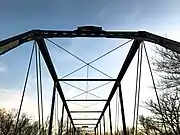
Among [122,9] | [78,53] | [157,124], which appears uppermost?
[122,9]

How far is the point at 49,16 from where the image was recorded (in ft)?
36.3

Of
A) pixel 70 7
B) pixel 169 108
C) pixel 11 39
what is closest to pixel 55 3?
pixel 70 7

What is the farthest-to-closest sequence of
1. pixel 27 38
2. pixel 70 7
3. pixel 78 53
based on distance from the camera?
pixel 78 53
pixel 70 7
pixel 27 38

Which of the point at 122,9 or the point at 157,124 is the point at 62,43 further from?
the point at 157,124

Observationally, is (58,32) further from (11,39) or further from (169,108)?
(169,108)

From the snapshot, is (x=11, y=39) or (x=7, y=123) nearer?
(x=11, y=39)

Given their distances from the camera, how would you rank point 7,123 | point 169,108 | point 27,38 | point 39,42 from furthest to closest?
point 7,123, point 169,108, point 39,42, point 27,38

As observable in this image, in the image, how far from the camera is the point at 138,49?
9.42 meters

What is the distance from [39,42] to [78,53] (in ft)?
10.1

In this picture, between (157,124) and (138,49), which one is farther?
(157,124)

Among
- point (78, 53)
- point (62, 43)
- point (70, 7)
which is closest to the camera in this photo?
point (62, 43)

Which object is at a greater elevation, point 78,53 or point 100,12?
point 100,12

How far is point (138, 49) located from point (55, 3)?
347cm

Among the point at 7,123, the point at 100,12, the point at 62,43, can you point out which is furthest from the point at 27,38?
the point at 7,123
